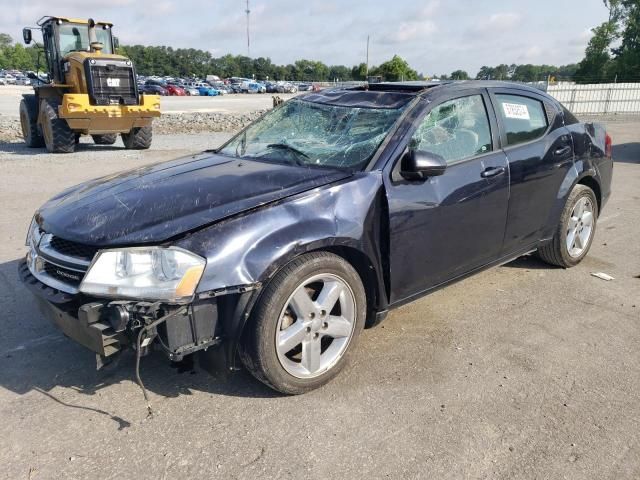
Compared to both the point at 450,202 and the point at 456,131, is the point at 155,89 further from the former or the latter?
the point at 450,202

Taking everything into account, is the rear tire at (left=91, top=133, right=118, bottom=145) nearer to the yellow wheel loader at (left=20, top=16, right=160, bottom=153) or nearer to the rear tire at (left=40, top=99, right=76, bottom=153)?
the yellow wheel loader at (left=20, top=16, right=160, bottom=153)

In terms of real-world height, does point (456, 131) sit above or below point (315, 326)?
above

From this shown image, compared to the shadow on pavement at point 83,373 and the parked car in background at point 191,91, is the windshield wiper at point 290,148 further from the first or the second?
the parked car in background at point 191,91

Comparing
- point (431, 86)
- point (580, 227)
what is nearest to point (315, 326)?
point (431, 86)

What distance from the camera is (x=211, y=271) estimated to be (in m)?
2.59

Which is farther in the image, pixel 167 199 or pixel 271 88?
pixel 271 88

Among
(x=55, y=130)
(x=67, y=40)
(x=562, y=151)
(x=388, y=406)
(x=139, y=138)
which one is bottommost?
(x=388, y=406)

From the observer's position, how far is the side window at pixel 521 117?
4113 mm

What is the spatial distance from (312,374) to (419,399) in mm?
603

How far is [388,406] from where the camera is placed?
9.66ft

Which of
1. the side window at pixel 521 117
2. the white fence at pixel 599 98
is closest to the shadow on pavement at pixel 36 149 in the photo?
the side window at pixel 521 117

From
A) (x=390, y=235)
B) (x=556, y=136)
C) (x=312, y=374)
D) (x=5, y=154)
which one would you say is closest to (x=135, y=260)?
(x=312, y=374)

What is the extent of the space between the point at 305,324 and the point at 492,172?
5.90 ft

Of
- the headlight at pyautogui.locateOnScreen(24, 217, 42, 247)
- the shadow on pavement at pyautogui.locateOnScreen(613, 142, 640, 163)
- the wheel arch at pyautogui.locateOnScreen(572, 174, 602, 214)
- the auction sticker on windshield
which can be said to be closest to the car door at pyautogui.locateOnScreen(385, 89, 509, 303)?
the auction sticker on windshield
